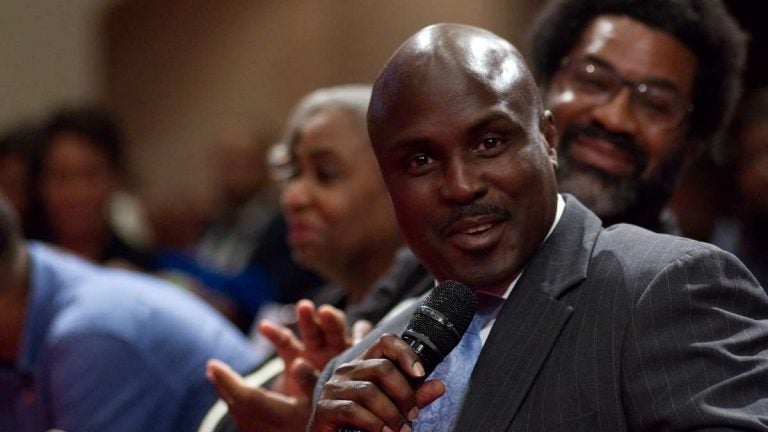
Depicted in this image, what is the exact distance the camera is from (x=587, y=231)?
6.29 feet

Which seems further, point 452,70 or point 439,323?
point 452,70

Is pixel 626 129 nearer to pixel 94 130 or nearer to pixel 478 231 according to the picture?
pixel 478 231

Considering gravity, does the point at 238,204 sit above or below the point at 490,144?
below

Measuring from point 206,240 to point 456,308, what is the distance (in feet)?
15.1

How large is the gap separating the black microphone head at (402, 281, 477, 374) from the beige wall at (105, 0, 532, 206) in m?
4.39

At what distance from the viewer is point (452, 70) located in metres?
1.88

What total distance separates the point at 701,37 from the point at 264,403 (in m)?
1.24

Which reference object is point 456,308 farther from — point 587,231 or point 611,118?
point 611,118

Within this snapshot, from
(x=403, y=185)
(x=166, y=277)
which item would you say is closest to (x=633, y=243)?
(x=403, y=185)

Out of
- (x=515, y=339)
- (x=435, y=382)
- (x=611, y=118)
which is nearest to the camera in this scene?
(x=435, y=382)

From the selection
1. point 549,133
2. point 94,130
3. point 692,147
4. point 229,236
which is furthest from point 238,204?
point 549,133

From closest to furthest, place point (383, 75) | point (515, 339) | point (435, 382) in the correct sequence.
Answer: point (435, 382) → point (515, 339) → point (383, 75)

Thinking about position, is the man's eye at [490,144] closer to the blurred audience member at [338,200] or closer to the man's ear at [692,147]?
the man's ear at [692,147]

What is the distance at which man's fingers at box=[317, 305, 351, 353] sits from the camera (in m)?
2.34
